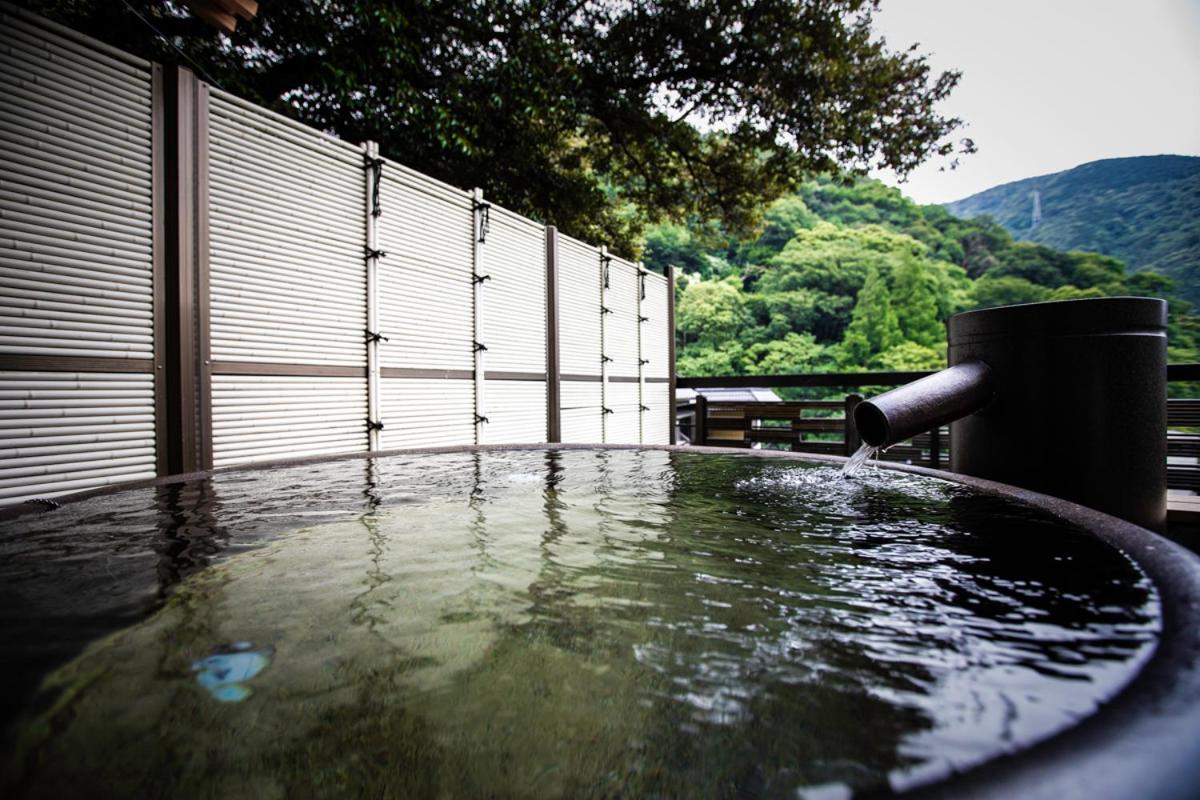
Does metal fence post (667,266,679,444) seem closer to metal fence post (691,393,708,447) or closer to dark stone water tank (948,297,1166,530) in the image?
metal fence post (691,393,708,447)

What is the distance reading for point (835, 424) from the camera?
586cm

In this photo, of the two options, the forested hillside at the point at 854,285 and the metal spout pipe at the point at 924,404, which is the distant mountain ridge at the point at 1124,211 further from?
the metal spout pipe at the point at 924,404

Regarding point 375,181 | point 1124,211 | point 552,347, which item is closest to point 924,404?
point 375,181

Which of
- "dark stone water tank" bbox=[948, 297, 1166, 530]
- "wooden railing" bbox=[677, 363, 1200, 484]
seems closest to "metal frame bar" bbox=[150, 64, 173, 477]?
"dark stone water tank" bbox=[948, 297, 1166, 530]

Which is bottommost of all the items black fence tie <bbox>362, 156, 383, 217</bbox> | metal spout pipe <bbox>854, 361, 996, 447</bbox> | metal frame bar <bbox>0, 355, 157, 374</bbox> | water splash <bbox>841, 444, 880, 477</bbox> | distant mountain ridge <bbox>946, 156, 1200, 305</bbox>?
water splash <bbox>841, 444, 880, 477</bbox>

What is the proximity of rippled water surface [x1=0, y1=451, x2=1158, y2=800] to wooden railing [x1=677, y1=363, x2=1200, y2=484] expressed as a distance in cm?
342

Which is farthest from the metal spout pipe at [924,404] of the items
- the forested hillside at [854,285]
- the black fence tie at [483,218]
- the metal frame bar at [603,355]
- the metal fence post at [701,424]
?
the forested hillside at [854,285]

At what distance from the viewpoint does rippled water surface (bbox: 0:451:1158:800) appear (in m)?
0.59

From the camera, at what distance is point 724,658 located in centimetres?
84

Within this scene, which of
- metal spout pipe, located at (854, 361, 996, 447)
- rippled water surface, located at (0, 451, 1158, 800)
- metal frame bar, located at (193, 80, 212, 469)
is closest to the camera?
rippled water surface, located at (0, 451, 1158, 800)

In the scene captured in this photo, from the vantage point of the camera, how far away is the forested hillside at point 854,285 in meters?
27.9

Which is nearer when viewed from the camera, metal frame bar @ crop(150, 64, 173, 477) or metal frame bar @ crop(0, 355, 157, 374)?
metal frame bar @ crop(0, 355, 157, 374)

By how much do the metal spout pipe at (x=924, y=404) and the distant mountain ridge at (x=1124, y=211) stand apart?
114ft

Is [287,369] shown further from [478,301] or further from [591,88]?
[591,88]
